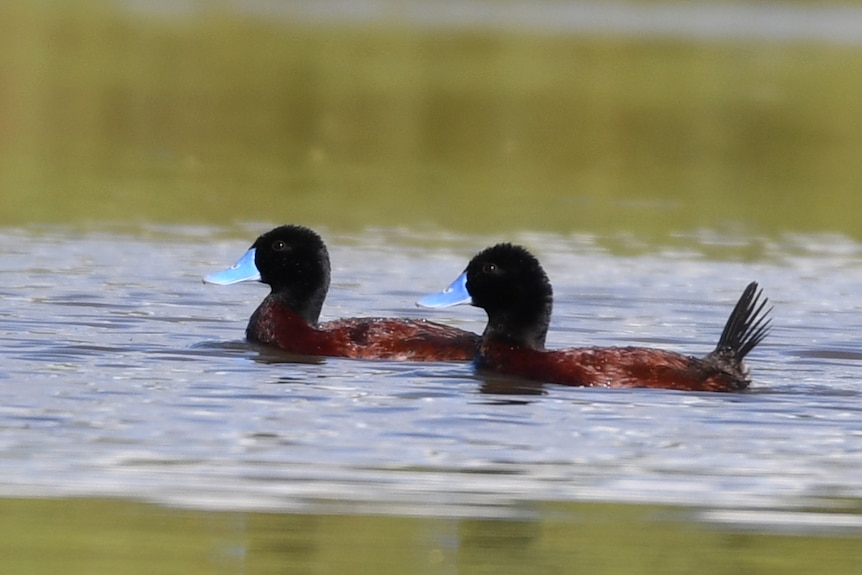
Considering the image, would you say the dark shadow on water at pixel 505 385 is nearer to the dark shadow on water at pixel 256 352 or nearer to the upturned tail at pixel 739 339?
the upturned tail at pixel 739 339

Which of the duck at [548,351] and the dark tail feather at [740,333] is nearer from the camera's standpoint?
the duck at [548,351]

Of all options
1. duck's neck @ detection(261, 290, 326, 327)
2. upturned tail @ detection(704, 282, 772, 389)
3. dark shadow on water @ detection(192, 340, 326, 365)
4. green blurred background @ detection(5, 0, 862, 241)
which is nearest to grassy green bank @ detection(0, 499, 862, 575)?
upturned tail @ detection(704, 282, 772, 389)

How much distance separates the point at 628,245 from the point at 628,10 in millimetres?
48668

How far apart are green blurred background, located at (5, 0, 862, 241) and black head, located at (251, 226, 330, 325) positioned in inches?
196

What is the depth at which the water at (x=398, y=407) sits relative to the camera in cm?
810

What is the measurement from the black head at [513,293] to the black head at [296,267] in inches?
53.3

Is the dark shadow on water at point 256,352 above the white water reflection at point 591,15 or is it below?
below

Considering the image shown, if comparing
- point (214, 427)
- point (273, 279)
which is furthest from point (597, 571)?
point (273, 279)

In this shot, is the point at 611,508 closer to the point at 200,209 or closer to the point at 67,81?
the point at 200,209

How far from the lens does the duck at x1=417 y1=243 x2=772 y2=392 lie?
10.8 meters

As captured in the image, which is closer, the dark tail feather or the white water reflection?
the dark tail feather

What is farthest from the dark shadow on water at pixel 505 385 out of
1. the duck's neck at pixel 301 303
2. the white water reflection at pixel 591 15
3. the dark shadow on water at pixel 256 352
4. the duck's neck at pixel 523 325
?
the white water reflection at pixel 591 15

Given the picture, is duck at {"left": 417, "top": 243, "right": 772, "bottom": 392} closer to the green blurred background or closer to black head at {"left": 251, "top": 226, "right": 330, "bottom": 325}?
black head at {"left": 251, "top": 226, "right": 330, "bottom": 325}

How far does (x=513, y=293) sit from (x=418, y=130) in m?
17.1
